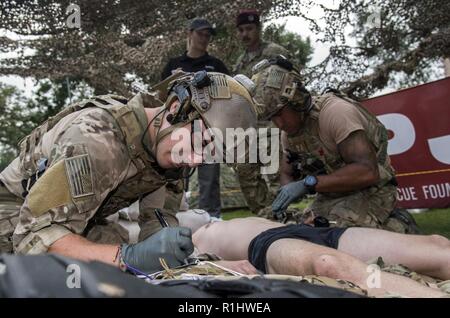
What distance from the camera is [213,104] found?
2057mm

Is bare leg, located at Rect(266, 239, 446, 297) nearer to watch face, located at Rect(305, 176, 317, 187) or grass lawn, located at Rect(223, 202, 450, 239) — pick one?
watch face, located at Rect(305, 176, 317, 187)

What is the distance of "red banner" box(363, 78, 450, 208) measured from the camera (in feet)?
16.8

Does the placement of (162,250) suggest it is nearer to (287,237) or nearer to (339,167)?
(287,237)

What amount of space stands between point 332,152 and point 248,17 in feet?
6.33

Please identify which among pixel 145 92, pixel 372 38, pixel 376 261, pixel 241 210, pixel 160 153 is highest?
pixel 372 38

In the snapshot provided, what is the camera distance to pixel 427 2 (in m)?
4.59

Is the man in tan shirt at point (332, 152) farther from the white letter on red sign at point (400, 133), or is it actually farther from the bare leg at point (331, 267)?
the white letter on red sign at point (400, 133)

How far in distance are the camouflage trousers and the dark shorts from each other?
56cm

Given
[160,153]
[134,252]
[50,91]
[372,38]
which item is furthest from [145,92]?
[50,91]

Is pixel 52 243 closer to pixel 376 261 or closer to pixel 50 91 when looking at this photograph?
pixel 376 261

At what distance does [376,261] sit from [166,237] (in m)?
0.86

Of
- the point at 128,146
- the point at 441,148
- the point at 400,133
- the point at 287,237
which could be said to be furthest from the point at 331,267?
the point at 400,133
